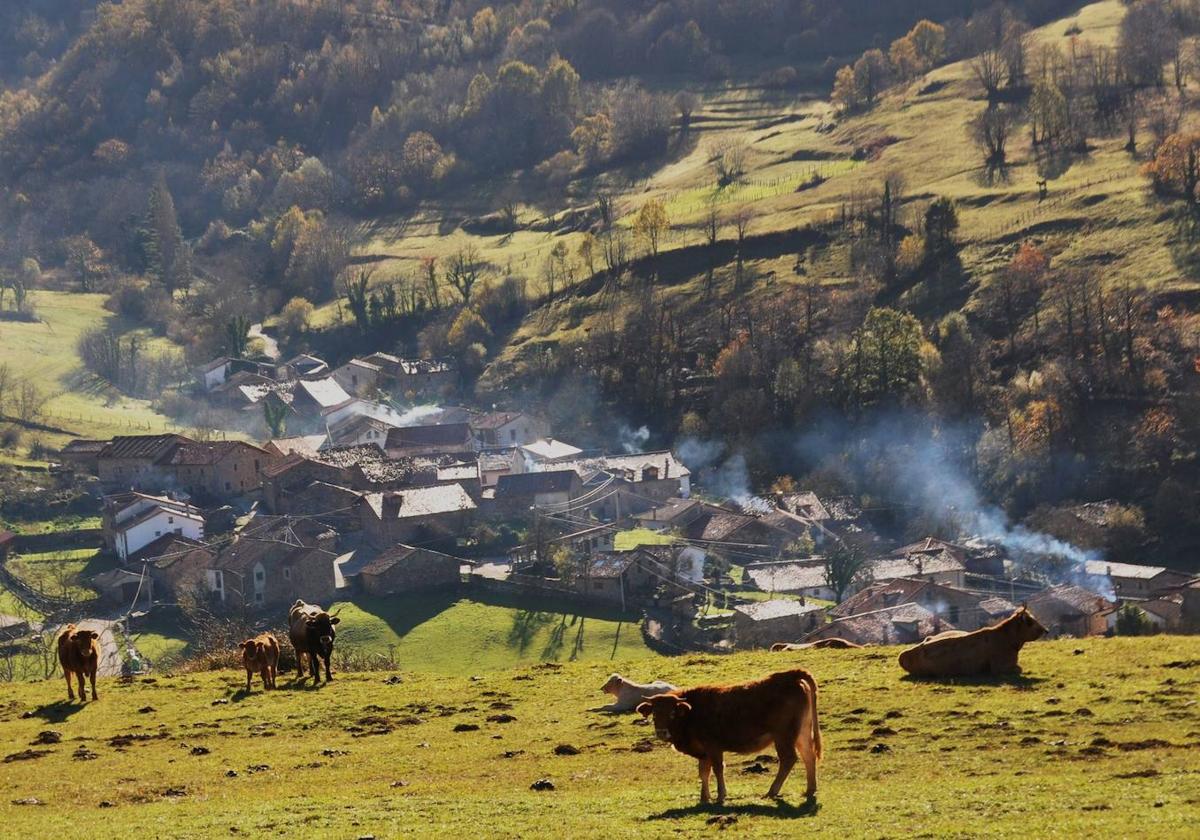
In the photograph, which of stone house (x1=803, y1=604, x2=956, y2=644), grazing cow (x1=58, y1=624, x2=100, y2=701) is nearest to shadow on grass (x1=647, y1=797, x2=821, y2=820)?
grazing cow (x1=58, y1=624, x2=100, y2=701)

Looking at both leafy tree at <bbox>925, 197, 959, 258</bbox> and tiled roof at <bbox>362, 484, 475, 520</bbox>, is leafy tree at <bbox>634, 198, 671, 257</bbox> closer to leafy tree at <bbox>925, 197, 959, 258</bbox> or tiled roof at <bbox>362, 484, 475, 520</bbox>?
leafy tree at <bbox>925, 197, 959, 258</bbox>

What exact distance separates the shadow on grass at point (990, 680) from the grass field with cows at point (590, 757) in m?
0.10

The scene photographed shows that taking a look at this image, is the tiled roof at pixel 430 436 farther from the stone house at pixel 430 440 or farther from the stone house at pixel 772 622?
the stone house at pixel 772 622

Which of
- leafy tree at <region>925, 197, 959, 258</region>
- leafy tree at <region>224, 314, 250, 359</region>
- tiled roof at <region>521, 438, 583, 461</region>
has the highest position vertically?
leafy tree at <region>925, 197, 959, 258</region>

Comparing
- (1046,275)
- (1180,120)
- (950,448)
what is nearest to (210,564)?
(950,448)

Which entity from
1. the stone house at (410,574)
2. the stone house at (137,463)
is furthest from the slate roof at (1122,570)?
the stone house at (137,463)

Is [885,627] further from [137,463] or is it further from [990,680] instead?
[137,463]

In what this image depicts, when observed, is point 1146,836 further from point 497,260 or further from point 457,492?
point 497,260

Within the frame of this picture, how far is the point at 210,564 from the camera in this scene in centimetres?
8281

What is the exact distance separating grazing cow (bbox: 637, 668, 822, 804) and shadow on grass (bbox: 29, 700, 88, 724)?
15407 mm

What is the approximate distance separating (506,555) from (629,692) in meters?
60.7

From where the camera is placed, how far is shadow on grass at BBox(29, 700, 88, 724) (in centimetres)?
2947

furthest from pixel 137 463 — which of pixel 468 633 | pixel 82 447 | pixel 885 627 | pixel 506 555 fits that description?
pixel 885 627

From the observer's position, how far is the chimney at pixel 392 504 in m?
89.6
